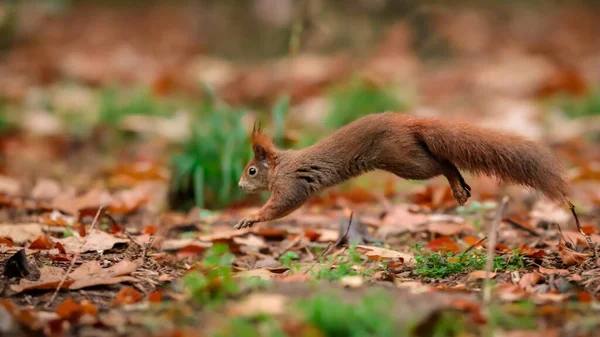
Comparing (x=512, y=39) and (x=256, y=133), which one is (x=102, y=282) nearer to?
(x=256, y=133)

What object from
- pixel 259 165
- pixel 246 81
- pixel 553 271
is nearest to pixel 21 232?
pixel 259 165

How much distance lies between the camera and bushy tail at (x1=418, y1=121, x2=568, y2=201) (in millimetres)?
3530

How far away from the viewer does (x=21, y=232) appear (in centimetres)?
430

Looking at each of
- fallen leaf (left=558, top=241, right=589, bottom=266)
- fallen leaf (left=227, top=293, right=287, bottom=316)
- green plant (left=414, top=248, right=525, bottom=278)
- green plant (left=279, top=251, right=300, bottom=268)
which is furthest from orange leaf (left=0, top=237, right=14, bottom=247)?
fallen leaf (left=558, top=241, right=589, bottom=266)

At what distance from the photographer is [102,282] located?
3.22m

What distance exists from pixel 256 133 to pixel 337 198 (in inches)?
52.6

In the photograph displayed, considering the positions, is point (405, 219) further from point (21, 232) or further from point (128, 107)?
point (128, 107)

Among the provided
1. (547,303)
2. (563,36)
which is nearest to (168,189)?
(547,303)

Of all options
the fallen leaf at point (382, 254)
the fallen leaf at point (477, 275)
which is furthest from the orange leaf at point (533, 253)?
the fallen leaf at point (382, 254)

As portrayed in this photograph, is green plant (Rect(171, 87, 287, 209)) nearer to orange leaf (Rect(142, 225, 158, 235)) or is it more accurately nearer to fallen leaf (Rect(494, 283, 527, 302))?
orange leaf (Rect(142, 225, 158, 235))

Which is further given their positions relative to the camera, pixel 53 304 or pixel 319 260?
pixel 319 260

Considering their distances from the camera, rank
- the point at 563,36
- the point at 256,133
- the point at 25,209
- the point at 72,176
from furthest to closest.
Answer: the point at 563,36 < the point at 72,176 < the point at 25,209 < the point at 256,133

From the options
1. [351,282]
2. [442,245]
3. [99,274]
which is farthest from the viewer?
[442,245]

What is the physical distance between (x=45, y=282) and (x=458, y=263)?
1.80m
